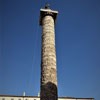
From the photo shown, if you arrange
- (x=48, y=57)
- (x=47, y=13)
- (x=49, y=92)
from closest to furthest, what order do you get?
(x=49, y=92) → (x=48, y=57) → (x=47, y=13)

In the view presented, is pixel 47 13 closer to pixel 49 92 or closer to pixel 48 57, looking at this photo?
pixel 48 57

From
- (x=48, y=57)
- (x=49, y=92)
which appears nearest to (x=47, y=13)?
(x=48, y=57)

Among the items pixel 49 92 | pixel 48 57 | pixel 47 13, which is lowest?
pixel 49 92

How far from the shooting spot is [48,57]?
1359 cm

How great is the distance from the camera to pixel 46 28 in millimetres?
14594

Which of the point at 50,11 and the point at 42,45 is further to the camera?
the point at 50,11

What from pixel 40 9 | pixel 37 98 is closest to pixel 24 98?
pixel 37 98

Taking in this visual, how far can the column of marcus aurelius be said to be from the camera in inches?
500

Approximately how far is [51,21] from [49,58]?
2.65 meters

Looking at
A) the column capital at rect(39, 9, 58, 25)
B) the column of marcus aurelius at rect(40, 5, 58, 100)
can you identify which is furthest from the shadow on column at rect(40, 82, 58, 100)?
the column capital at rect(39, 9, 58, 25)

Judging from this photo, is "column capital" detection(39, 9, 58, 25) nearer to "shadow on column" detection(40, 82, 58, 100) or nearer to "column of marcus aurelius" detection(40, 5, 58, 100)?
"column of marcus aurelius" detection(40, 5, 58, 100)

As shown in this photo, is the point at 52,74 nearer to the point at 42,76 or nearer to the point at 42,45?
the point at 42,76

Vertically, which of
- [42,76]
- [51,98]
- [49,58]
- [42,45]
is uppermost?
[42,45]

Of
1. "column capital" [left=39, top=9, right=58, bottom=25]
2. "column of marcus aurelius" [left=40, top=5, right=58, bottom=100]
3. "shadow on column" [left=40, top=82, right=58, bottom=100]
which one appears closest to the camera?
"shadow on column" [left=40, top=82, right=58, bottom=100]
